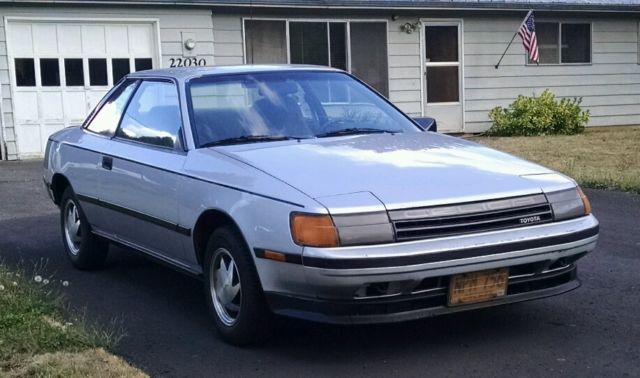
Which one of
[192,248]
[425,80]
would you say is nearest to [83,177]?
[192,248]

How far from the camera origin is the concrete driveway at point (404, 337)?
462cm

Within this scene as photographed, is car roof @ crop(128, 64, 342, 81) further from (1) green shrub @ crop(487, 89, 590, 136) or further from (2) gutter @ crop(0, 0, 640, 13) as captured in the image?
(1) green shrub @ crop(487, 89, 590, 136)

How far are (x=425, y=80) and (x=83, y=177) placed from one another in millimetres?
12622

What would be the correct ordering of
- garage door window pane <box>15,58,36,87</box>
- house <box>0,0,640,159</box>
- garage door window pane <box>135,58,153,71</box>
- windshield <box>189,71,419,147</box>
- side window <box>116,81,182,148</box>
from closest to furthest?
1. windshield <box>189,71,419,147</box>
2. side window <box>116,81,182,148</box>
3. garage door window pane <box>15,58,36,87</box>
4. house <box>0,0,640,159</box>
5. garage door window pane <box>135,58,153,71</box>

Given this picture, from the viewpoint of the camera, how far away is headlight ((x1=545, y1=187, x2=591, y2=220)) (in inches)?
190

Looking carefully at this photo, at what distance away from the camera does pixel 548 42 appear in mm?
19781

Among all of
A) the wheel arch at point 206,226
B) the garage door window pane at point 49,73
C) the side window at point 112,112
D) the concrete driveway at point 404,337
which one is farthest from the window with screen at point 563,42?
the wheel arch at point 206,226

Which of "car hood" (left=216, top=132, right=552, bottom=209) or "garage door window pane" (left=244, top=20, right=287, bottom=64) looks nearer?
"car hood" (left=216, top=132, right=552, bottom=209)

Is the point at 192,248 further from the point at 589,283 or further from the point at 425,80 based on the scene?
the point at 425,80

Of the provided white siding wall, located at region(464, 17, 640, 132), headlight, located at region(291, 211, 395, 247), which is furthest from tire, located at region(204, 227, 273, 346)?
white siding wall, located at region(464, 17, 640, 132)

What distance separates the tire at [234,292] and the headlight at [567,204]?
5.34ft

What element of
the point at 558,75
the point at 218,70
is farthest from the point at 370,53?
the point at 218,70

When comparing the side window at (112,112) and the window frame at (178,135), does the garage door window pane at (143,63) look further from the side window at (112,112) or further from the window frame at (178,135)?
the window frame at (178,135)

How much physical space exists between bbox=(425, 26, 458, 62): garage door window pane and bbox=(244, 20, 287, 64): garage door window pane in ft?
10.4
